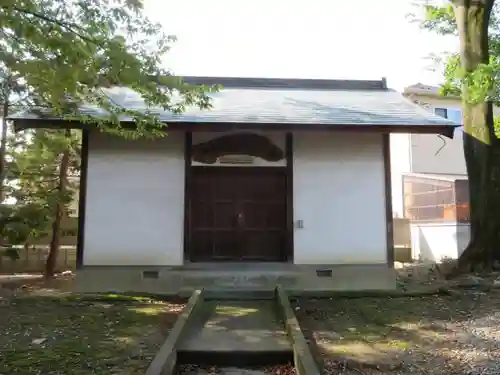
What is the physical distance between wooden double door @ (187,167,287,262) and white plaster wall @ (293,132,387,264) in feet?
1.81

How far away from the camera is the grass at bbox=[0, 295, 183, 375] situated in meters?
4.39

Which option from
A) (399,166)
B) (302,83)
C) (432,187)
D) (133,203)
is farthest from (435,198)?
(133,203)

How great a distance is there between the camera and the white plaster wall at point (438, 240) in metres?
14.9

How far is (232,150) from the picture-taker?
962 centimetres

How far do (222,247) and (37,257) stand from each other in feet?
26.9

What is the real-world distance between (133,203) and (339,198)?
4102 millimetres

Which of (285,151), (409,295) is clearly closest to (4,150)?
(285,151)

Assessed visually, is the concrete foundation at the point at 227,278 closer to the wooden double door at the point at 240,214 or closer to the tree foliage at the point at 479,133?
the wooden double door at the point at 240,214

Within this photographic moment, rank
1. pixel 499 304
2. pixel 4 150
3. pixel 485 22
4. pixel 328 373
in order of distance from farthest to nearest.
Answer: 1. pixel 4 150
2. pixel 485 22
3. pixel 499 304
4. pixel 328 373

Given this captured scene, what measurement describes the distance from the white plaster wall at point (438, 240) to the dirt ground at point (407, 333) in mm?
7862

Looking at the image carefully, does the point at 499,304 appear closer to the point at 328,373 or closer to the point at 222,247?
the point at 328,373

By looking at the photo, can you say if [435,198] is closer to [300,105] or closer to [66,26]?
[300,105]

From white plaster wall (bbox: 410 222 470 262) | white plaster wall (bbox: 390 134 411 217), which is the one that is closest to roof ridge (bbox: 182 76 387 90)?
white plaster wall (bbox: 410 222 470 262)

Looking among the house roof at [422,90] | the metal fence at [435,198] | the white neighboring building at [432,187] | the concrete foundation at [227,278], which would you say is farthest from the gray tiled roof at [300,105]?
the house roof at [422,90]
